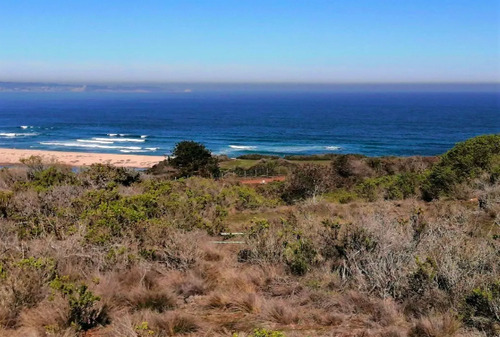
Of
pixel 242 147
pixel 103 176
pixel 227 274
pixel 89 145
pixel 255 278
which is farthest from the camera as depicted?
pixel 89 145

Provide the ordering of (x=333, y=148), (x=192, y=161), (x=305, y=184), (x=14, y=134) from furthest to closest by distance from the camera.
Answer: (x=14, y=134)
(x=333, y=148)
(x=192, y=161)
(x=305, y=184)

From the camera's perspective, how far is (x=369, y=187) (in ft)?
57.2

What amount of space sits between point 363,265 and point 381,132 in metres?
73.6

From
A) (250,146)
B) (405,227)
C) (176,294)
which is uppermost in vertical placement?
(405,227)

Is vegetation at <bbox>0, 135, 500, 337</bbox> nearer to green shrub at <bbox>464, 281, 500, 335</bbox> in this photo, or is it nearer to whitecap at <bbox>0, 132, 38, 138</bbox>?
green shrub at <bbox>464, 281, 500, 335</bbox>

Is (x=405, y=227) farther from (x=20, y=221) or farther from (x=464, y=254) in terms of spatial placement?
(x=20, y=221)

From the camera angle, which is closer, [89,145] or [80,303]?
[80,303]

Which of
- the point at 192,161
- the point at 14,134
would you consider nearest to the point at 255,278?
the point at 192,161

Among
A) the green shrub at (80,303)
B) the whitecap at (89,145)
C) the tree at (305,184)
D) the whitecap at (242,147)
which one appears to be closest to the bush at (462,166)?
the tree at (305,184)

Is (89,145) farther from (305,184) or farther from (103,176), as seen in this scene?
(103,176)

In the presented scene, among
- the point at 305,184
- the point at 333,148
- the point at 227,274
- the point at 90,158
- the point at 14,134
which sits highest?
the point at 227,274

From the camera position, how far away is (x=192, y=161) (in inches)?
1129

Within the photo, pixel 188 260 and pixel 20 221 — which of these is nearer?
pixel 188 260

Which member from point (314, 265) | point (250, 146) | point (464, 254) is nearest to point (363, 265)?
point (314, 265)
